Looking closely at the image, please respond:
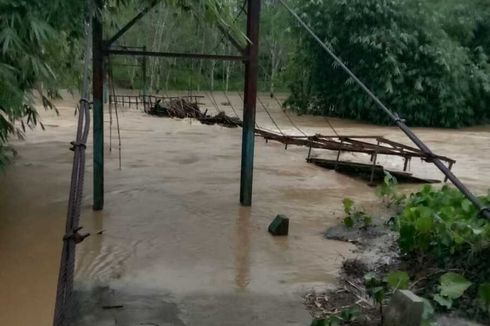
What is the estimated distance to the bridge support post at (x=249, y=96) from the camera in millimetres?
6539

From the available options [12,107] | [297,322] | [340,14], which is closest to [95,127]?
[12,107]

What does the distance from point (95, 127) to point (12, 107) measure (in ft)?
5.27

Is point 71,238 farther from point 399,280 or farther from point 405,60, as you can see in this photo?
point 405,60

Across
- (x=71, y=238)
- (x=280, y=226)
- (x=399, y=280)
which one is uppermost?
(x=71, y=238)

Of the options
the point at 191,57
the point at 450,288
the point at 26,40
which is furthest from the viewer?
the point at 191,57

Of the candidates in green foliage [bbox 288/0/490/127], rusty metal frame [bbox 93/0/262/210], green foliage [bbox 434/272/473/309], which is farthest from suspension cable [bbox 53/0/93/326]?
green foliage [bbox 288/0/490/127]

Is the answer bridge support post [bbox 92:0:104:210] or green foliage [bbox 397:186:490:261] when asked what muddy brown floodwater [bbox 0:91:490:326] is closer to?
bridge support post [bbox 92:0:104:210]

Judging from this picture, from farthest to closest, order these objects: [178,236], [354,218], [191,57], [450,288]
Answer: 1. [191,57]
2. [354,218]
3. [178,236]
4. [450,288]

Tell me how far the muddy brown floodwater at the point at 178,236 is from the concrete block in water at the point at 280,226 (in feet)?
0.32

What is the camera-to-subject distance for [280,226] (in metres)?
5.90

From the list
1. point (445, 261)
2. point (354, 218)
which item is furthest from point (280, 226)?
point (445, 261)

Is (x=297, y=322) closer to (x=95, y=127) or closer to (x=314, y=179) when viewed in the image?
(x=95, y=127)

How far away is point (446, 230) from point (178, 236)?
270 cm

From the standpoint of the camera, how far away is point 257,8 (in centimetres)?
652
